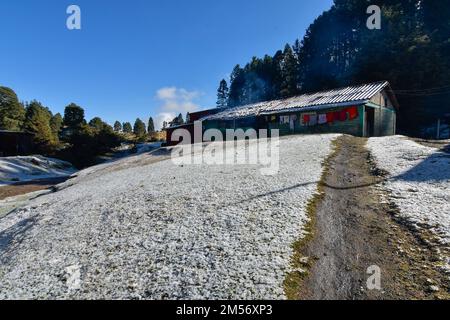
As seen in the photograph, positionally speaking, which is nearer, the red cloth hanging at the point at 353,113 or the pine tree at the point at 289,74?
the red cloth hanging at the point at 353,113

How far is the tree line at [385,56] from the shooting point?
3731cm

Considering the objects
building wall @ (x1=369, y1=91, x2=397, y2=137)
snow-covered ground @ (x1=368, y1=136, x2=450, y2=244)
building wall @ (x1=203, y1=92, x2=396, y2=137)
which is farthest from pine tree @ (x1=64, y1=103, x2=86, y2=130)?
snow-covered ground @ (x1=368, y1=136, x2=450, y2=244)

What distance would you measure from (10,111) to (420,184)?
9267 cm

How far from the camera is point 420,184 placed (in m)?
9.52

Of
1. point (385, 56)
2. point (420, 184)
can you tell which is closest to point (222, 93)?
point (385, 56)

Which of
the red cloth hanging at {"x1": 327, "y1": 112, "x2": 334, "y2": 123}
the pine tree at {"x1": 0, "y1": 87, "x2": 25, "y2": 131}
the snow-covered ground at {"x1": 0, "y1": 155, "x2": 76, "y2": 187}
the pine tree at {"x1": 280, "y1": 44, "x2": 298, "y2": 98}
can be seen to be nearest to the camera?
the red cloth hanging at {"x1": 327, "y1": 112, "x2": 334, "y2": 123}

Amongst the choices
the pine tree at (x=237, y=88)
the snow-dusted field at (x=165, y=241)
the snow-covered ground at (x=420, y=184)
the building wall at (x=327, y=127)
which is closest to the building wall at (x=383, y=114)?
the building wall at (x=327, y=127)

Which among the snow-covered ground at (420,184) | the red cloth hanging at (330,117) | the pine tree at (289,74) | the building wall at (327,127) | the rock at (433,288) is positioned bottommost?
the rock at (433,288)

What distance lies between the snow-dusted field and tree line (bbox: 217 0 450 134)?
36109 millimetres

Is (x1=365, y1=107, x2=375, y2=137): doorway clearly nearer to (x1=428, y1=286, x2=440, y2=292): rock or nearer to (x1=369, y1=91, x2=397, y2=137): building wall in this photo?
(x1=369, y1=91, x2=397, y2=137): building wall

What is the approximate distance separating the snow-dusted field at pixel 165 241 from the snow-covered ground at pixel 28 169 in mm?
26479

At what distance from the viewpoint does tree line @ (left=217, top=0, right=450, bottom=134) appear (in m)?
37.3

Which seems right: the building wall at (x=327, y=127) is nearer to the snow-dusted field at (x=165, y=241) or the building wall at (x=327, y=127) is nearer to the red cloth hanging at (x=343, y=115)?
the red cloth hanging at (x=343, y=115)

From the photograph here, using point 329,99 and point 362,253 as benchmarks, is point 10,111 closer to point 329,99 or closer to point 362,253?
point 329,99
